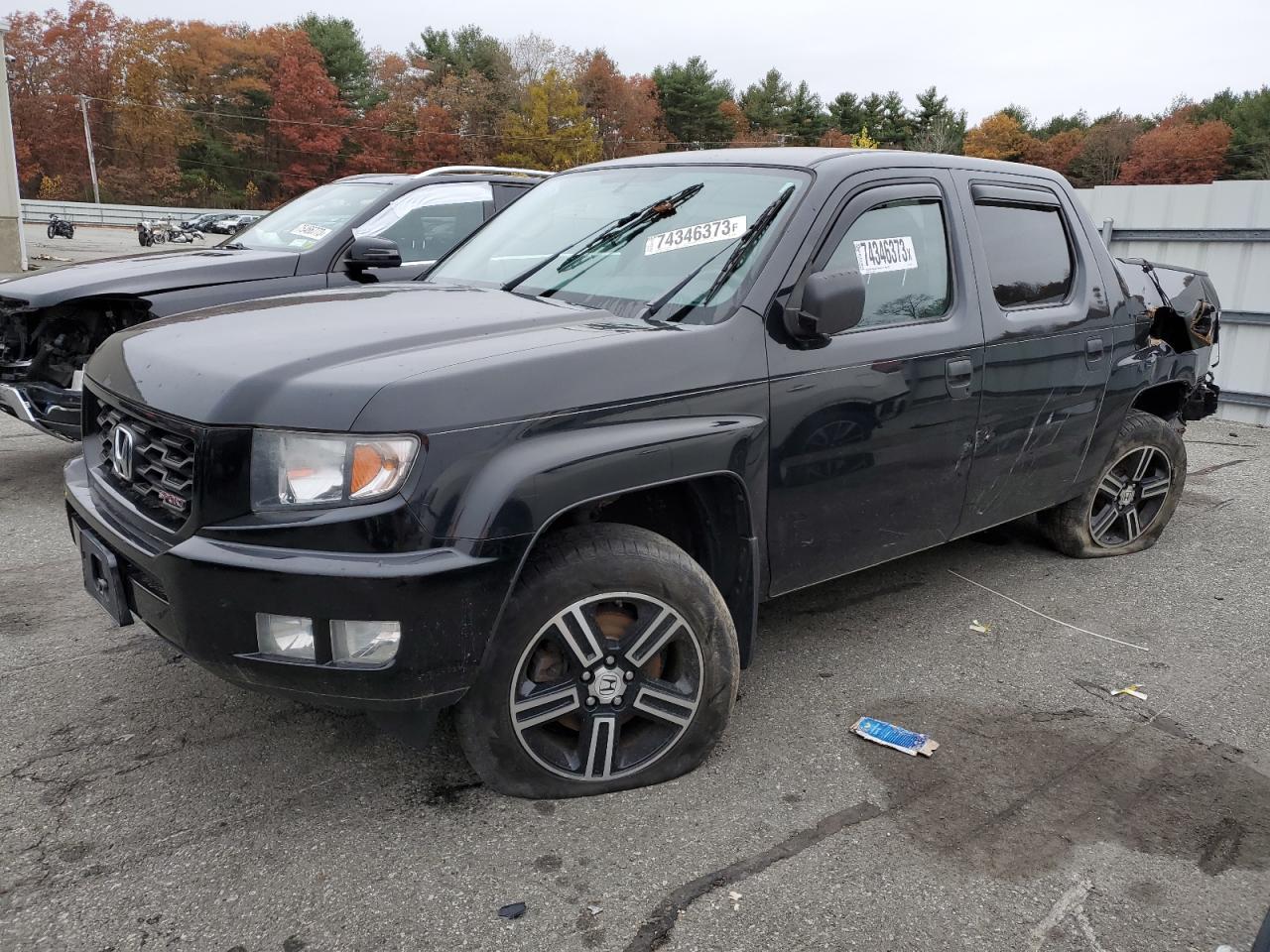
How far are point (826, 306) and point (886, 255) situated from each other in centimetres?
70

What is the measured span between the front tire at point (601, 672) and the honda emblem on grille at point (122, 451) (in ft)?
3.75

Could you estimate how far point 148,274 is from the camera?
214 inches

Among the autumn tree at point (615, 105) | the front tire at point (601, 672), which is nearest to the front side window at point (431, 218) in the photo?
the front tire at point (601, 672)

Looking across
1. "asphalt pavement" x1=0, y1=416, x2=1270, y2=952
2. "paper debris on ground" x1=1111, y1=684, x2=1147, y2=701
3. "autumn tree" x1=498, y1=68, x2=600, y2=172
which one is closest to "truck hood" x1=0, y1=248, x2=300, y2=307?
"asphalt pavement" x1=0, y1=416, x2=1270, y2=952

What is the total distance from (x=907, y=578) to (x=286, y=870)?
3126 millimetres

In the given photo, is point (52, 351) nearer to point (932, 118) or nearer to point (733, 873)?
point (733, 873)

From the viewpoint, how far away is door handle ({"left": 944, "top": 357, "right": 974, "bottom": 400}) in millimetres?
3500

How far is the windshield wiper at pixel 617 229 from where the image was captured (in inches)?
135

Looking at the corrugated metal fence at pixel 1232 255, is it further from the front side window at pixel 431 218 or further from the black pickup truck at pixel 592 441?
the black pickup truck at pixel 592 441

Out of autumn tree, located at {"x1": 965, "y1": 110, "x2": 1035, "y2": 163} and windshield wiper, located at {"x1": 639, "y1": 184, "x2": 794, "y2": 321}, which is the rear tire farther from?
autumn tree, located at {"x1": 965, "y1": 110, "x2": 1035, "y2": 163}

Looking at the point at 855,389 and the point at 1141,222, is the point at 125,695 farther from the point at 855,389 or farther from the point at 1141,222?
the point at 1141,222

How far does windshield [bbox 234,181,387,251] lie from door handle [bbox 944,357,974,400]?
420 centimetres

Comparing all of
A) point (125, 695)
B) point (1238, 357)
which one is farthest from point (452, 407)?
point (1238, 357)

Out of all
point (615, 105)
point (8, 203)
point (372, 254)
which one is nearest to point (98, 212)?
point (615, 105)
